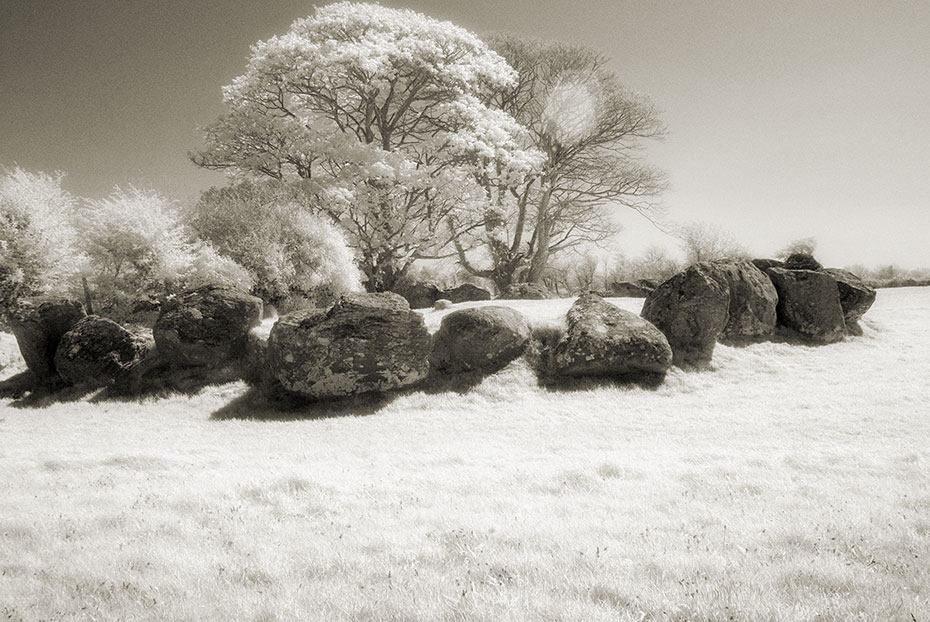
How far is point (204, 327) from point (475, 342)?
7.84 metres

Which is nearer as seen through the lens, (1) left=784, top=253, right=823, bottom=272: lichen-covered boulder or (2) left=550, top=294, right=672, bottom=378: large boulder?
(2) left=550, top=294, right=672, bottom=378: large boulder

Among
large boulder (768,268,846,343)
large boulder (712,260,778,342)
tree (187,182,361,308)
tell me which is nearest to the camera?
large boulder (712,260,778,342)

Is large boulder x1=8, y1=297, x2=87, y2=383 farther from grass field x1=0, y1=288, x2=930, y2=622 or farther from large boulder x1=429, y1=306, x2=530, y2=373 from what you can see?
large boulder x1=429, y1=306, x2=530, y2=373

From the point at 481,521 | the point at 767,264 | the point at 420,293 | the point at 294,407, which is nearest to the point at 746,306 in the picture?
the point at 767,264

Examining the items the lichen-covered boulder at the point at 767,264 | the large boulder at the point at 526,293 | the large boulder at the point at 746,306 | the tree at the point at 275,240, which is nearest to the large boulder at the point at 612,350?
the large boulder at the point at 746,306

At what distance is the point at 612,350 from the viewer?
46.5 feet

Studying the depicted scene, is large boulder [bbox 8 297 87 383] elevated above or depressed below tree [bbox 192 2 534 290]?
below

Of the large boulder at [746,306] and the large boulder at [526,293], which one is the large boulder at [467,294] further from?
the large boulder at [746,306]

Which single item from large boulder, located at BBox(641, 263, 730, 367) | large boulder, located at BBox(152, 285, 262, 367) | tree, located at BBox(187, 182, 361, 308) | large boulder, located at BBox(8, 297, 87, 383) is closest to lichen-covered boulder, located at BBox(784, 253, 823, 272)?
large boulder, located at BBox(641, 263, 730, 367)

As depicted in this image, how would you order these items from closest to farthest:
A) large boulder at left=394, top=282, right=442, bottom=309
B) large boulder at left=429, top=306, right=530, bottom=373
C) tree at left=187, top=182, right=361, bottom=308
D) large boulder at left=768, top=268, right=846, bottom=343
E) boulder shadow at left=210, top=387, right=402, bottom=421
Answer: boulder shadow at left=210, top=387, right=402, bottom=421 < large boulder at left=429, top=306, right=530, bottom=373 < tree at left=187, top=182, right=361, bottom=308 < large boulder at left=768, top=268, right=846, bottom=343 < large boulder at left=394, top=282, right=442, bottom=309

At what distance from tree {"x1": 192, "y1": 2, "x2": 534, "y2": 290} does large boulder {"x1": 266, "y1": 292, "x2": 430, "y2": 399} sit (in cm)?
605

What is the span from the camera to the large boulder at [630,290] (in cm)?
2466

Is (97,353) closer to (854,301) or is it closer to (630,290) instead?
(630,290)

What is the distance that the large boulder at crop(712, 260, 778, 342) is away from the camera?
17422mm
